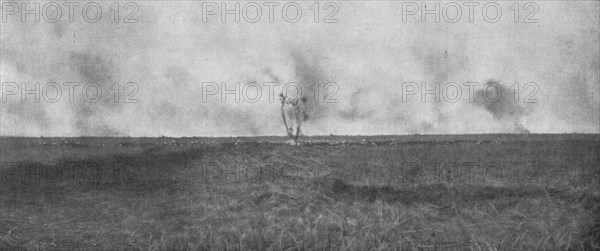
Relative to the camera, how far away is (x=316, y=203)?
19.1 feet

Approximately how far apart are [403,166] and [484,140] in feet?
4.26

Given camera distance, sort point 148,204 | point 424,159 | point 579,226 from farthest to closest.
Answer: point 424,159, point 148,204, point 579,226

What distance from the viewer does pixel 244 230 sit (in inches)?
227

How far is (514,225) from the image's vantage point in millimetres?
5656

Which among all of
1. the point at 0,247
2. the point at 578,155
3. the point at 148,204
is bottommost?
the point at 0,247

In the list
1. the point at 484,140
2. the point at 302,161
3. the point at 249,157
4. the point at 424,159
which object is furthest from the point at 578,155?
the point at 249,157

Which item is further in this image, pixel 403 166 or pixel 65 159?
pixel 65 159

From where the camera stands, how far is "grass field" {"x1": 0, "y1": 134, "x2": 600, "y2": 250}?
223 inches

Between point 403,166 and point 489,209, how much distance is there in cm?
87

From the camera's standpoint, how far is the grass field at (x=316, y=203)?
18.6 feet

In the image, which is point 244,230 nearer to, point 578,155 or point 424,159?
point 424,159

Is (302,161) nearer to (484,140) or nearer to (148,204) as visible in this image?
(148,204)

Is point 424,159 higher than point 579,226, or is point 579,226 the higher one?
point 424,159

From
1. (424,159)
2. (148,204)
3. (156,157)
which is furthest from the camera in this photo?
(156,157)
